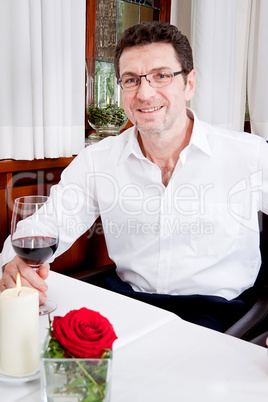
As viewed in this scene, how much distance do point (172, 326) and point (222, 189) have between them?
71 cm

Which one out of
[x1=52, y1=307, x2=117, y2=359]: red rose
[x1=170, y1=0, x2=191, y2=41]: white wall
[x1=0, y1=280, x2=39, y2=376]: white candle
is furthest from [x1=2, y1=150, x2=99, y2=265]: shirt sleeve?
[x1=170, y1=0, x2=191, y2=41]: white wall

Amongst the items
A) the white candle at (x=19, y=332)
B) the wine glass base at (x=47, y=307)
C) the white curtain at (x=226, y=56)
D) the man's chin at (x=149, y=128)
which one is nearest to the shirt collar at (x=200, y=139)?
the man's chin at (x=149, y=128)

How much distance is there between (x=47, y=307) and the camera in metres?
0.97

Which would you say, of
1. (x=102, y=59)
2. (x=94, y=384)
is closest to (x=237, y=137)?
(x=102, y=59)

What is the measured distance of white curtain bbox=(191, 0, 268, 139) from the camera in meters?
2.51

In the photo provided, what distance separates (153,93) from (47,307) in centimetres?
86

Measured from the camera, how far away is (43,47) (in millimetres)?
1700

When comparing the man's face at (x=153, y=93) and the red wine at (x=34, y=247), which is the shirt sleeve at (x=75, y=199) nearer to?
the man's face at (x=153, y=93)

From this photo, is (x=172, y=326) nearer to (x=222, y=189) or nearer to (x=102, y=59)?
(x=222, y=189)

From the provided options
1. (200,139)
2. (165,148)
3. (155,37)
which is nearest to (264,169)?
(200,139)

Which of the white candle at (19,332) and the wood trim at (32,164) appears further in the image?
the wood trim at (32,164)

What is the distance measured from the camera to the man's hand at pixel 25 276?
1.03m

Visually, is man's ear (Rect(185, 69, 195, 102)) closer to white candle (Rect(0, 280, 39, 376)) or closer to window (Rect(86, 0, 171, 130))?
window (Rect(86, 0, 171, 130))

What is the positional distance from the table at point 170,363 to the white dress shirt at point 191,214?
488 millimetres
